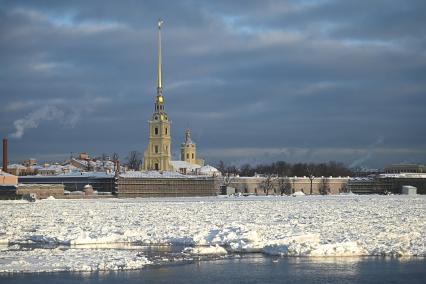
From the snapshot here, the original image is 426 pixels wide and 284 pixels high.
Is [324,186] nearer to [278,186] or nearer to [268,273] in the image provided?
[278,186]

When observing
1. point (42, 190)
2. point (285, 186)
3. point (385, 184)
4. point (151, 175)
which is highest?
point (151, 175)

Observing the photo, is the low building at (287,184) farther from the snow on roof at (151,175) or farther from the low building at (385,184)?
the snow on roof at (151,175)

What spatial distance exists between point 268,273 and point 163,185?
95.4 metres

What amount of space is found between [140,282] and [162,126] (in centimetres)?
11552

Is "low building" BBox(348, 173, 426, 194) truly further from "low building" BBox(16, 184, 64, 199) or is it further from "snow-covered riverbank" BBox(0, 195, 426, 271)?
"snow-covered riverbank" BBox(0, 195, 426, 271)

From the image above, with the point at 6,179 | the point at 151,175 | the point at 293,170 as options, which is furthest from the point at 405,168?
the point at 6,179

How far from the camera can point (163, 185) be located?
11444cm

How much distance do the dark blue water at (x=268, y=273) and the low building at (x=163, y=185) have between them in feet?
284

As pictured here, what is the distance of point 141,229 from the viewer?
31.5 meters

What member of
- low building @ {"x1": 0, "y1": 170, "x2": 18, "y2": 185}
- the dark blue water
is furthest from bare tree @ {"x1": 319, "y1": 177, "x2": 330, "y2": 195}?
the dark blue water

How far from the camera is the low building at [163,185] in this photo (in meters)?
110

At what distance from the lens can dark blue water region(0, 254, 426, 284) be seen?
60.5ft

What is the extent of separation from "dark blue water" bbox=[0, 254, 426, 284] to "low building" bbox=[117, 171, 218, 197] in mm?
86658

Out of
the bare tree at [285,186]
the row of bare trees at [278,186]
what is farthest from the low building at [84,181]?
the bare tree at [285,186]
